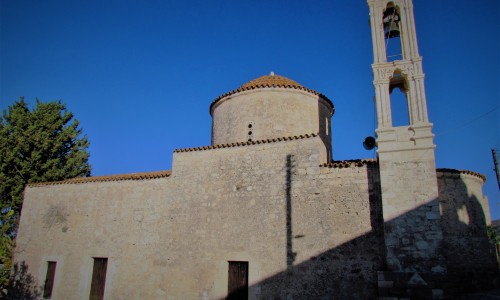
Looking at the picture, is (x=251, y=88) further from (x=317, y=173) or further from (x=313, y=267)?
(x=313, y=267)

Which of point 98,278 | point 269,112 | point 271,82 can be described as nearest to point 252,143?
point 269,112

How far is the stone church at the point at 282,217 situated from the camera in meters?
8.62

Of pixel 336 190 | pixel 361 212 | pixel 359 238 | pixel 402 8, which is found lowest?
pixel 359 238

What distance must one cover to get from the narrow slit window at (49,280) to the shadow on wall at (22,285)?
300 millimetres

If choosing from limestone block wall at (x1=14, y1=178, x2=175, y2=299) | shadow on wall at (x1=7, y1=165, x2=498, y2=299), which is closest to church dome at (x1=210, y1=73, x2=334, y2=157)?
shadow on wall at (x1=7, y1=165, x2=498, y2=299)

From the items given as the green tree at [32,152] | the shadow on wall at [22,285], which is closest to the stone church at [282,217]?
the shadow on wall at [22,285]

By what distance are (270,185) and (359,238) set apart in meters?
2.94

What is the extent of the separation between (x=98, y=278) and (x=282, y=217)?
23.6 ft

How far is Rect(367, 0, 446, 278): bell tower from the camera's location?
8.21m

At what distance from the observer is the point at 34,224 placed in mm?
13930

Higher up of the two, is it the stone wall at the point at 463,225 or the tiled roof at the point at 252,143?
the tiled roof at the point at 252,143

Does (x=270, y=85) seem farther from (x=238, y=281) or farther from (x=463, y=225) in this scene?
(x=463, y=225)

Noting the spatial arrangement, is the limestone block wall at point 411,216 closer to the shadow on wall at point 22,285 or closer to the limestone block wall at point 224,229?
the limestone block wall at point 224,229

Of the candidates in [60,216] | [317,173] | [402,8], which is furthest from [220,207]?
[402,8]
